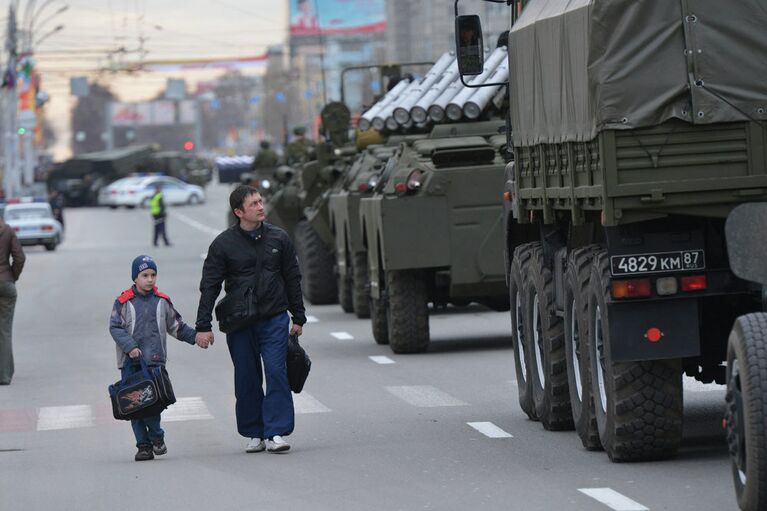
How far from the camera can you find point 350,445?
12.8 metres

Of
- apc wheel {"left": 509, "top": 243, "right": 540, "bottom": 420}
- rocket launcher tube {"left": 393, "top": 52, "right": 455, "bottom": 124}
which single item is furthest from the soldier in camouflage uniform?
apc wheel {"left": 509, "top": 243, "right": 540, "bottom": 420}

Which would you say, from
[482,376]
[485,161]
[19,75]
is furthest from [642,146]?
[19,75]

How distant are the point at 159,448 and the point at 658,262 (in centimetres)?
379

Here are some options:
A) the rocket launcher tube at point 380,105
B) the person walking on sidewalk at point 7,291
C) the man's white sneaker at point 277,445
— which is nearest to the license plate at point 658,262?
the man's white sneaker at point 277,445

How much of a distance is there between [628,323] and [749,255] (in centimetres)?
169

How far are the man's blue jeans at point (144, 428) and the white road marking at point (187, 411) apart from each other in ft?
7.22

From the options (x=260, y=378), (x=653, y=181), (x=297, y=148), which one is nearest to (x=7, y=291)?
(x=260, y=378)

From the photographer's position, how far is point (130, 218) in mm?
82375

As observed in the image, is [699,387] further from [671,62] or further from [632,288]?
[671,62]

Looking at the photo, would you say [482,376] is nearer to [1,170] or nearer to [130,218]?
[130,218]

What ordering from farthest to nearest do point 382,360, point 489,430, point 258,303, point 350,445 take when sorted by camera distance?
point 382,360, point 489,430, point 350,445, point 258,303

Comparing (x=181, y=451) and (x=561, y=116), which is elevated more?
(x=561, y=116)

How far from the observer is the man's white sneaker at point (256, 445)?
1265 cm

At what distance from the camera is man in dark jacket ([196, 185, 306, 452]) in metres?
12.4
